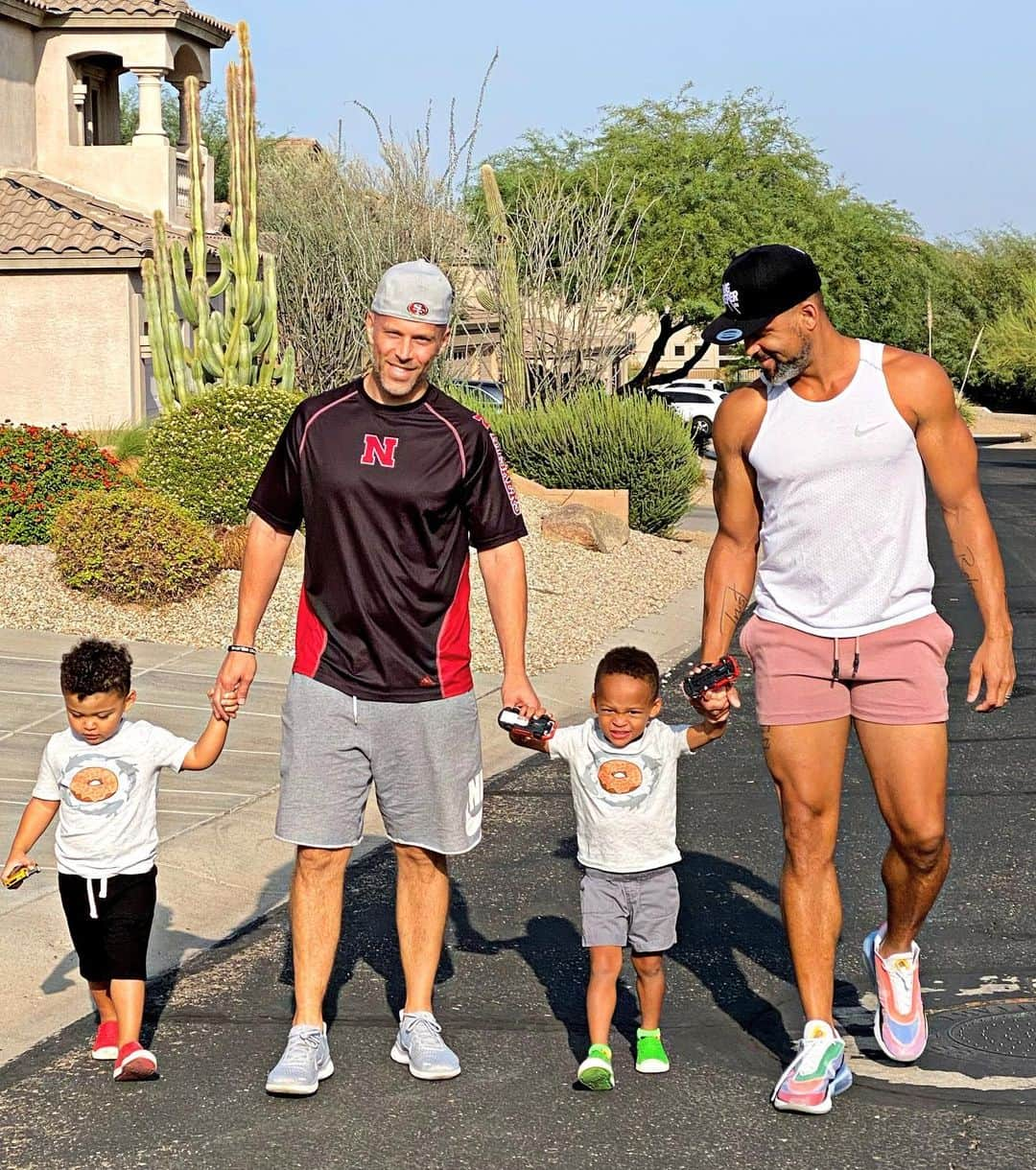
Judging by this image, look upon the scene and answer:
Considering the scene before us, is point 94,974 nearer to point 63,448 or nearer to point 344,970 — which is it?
point 344,970

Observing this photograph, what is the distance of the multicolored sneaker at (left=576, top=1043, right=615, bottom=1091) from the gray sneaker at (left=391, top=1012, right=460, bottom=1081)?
0.36m

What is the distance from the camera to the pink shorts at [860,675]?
4734 millimetres

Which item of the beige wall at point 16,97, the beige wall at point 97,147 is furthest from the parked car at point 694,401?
the beige wall at point 16,97

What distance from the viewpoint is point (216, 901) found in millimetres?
6758

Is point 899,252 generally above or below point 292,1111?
above

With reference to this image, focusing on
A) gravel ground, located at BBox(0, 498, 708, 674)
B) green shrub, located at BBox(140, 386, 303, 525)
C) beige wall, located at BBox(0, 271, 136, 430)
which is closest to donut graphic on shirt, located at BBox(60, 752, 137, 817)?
gravel ground, located at BBox(0, 498, 708, 674)

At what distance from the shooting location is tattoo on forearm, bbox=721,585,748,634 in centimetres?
504

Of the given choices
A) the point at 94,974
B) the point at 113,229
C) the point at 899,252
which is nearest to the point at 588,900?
the point at 94,974

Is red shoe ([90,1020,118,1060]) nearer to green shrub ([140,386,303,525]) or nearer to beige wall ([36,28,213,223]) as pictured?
green shrub ([140,386,303,525])

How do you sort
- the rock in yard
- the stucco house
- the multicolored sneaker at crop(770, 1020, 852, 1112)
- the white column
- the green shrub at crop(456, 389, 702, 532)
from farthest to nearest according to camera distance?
the white column → the stucco house → the green shrub at crop(456, 389, 702, 532) → the rock in yard → the multicolored sneaker at crop(770, 1020, 852, 1112)

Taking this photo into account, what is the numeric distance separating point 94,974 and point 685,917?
232 cm

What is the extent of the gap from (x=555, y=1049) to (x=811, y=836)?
3.19 ft

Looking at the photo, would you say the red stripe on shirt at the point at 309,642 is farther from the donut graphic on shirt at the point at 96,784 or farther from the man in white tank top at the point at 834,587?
the man in white tank top at the point at 834,587

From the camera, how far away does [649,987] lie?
495 cm
